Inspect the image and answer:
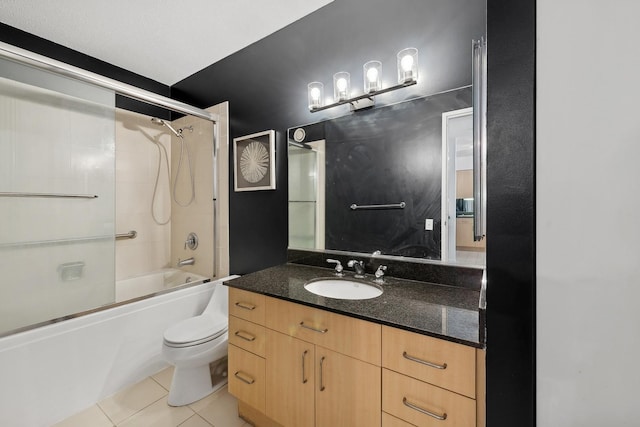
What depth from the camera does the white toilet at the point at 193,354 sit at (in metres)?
1.57

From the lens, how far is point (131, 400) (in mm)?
1689

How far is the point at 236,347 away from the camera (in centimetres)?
143

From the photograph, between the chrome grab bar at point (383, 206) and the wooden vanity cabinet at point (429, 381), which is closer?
the wooden vanity cabinet at point (429, 381)

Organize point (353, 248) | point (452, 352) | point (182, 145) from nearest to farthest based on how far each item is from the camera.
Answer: point (452, 352)
point (353, 248)
point (182, 145)

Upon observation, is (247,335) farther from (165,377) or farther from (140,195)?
(140,195)

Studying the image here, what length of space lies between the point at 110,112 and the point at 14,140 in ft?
1.92

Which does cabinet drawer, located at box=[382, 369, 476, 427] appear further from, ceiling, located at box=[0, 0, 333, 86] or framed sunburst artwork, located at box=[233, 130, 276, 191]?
ceiling, located at box=[0, 0, 333, 86]

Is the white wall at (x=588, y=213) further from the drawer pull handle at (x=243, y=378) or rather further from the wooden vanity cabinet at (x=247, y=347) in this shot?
the drawer pull handle at (x=243, y=378)

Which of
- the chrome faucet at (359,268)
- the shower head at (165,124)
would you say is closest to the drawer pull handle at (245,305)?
the chrome faucet at (359,268)

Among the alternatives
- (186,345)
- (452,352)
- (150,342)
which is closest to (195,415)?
(186,345)

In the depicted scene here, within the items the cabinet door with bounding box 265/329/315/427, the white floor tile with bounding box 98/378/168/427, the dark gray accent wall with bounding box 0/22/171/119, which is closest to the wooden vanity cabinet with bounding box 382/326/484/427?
the cabinet door with bounding box 265/329/315/427

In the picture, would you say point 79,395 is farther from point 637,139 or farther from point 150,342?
point 637,139

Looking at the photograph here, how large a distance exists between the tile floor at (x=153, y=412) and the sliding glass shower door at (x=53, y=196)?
0.64m

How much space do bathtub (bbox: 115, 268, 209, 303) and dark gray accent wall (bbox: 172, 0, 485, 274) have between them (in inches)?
21.8
